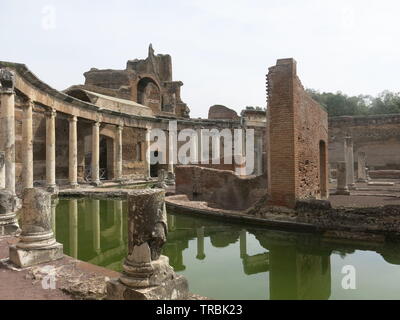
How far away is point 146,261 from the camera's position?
3.46 metres

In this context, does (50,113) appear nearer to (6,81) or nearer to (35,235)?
(6,81)

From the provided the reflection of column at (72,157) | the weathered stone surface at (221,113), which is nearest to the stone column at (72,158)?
the reflection of column at (72,157)

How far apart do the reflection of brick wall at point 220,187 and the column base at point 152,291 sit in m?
9.99

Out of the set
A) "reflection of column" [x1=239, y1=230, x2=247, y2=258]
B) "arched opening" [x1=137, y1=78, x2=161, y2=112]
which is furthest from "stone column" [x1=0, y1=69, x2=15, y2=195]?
"arched opening" [x1=137, y1=78, x2=161, y2=112]

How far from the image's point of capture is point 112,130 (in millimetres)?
27188

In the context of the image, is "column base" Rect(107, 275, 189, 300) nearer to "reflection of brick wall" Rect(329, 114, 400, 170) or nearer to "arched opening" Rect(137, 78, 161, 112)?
"reflection of brick wall" Rect(329, 114, 400, 170)

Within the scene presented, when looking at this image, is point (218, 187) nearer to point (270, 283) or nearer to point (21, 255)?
point (270, 283)

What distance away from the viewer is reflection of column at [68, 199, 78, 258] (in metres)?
7.06

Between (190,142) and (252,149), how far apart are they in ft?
21.0

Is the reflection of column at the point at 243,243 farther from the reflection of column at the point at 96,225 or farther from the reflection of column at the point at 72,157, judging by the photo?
the reflection of column at the point at 72,157

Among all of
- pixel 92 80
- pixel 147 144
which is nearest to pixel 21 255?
pixel 147 144

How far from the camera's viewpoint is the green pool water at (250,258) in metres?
5.25

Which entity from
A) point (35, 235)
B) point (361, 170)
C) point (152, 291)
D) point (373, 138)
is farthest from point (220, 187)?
point (373, 138)

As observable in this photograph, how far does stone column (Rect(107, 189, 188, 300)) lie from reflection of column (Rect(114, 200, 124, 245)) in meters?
4.62
